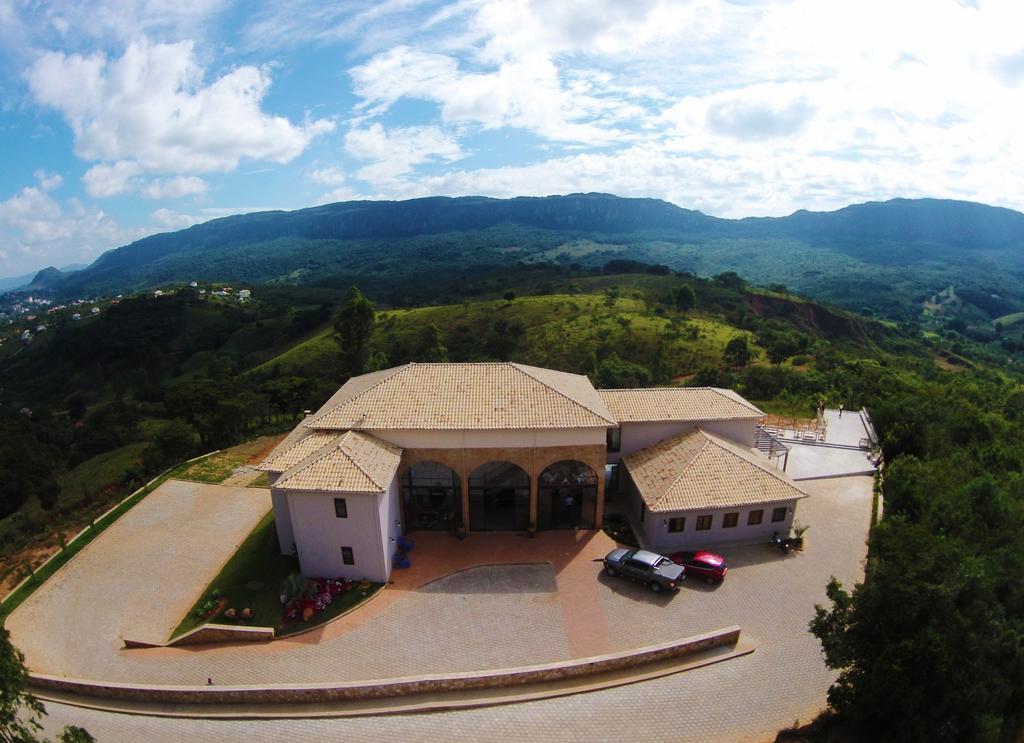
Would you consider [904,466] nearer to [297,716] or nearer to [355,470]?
[355,470]

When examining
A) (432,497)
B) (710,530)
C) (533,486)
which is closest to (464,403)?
(533,486)

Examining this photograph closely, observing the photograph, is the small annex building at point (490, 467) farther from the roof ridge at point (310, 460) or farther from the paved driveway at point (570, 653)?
the paved driveway at point (570, 653)

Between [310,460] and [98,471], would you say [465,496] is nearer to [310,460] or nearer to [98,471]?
[310,460]

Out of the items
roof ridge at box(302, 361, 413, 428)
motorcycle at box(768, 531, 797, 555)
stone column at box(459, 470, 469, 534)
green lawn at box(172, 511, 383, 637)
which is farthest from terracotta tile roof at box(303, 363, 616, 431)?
motorcycle at box(768, 531, 797, 555)

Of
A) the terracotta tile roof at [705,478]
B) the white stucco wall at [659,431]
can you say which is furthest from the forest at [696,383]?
the white stucco wall at [659,431]

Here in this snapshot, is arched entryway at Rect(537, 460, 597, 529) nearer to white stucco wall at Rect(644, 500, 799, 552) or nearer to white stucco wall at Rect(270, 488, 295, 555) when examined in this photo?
white stucco wall at Rect(644, 500, 799, 552)

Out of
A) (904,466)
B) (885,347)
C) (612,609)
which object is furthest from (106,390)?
(885,347)
